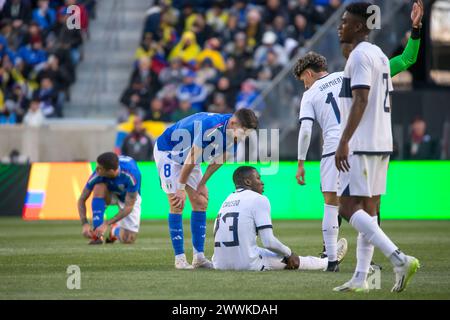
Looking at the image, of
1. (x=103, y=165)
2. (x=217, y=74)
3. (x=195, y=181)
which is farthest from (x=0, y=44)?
(x=195, y=181)

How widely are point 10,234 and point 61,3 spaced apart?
13016 mm

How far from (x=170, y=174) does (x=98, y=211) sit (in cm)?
414

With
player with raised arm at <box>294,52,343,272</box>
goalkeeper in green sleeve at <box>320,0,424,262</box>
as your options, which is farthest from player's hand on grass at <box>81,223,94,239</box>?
goalkeeper in green sleeve at <box>320,0,424,262</box>

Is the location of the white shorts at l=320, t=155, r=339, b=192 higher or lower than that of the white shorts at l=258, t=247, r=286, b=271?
higher

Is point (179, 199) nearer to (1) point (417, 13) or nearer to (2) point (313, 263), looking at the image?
(2) point (313, 263)

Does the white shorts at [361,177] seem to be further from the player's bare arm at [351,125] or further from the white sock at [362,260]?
the white sock at [362,260]

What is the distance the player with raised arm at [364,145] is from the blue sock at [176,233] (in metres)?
3.32

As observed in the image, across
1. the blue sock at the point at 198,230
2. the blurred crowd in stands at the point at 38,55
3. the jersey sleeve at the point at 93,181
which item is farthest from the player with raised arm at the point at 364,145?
the blurred crowd in stands at the point at 38,55

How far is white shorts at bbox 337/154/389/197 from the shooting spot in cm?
952

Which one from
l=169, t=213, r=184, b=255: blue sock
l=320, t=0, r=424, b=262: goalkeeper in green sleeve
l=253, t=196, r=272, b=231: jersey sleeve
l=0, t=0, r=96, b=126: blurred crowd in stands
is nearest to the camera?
l=320, t=0, r=424, b=262: goalkeeper in green sleeve

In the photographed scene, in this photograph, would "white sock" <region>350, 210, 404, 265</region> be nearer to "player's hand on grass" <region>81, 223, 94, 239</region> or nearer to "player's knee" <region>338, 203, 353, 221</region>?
"player's knee" <region>338, 203, 353, 221</region>

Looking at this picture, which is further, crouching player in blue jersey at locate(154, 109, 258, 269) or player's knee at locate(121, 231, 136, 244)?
player's knee at locate(121, 231, 136, 244)

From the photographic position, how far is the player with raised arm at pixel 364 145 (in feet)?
30.9

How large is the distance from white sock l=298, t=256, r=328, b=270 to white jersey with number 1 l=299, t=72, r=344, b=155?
1140mm
